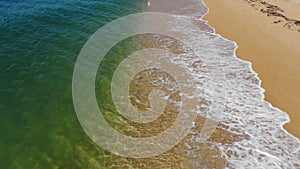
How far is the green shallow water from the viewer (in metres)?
10.7

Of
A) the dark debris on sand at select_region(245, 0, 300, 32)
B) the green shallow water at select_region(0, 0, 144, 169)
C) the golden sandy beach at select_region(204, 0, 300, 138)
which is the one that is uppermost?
the dark debris on sand at select_region(245, 0, 300, 32)

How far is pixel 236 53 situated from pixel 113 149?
1054cm

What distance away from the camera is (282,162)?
34.1ft

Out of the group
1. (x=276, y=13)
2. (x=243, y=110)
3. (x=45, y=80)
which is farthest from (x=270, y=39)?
(x=45, y=80)

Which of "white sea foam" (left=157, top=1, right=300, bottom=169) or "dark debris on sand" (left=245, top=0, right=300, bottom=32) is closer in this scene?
"white sea foam" (left=157, top=1, right=300, bottom=169)

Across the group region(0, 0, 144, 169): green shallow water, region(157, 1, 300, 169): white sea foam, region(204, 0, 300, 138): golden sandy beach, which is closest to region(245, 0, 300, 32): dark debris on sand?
region(204, 0, 300, 138): golden sandy beach

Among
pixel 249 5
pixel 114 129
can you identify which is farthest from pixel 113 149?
pixel 249 5

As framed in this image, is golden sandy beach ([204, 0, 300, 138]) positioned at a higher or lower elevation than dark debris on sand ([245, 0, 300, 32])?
lower

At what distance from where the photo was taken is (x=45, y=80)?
47.6ft

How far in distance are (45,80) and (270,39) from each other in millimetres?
14382

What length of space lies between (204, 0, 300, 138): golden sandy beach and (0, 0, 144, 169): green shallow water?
757 cm

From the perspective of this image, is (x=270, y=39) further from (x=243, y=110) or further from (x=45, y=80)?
(x=45, y=80)

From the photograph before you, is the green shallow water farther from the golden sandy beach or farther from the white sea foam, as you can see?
the golden sandy beach

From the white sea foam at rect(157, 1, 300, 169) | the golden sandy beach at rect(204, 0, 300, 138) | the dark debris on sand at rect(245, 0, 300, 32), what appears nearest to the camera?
the white sea foam at rect(157, 1, 300, 169)
